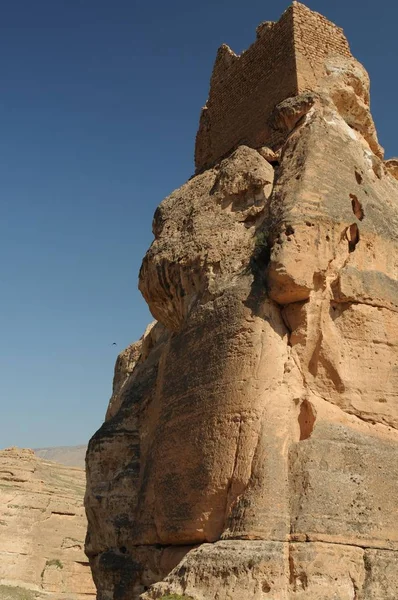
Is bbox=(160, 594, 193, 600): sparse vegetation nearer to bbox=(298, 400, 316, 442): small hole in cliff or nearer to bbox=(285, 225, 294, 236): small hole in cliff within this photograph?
bbox=(298, 400, 316, 442): small hole in cliff

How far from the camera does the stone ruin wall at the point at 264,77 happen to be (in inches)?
452

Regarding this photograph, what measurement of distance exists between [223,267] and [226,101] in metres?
4.89

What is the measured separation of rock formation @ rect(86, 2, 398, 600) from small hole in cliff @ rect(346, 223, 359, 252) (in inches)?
0.7

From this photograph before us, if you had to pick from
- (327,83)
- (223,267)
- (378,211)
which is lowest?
(223,267)

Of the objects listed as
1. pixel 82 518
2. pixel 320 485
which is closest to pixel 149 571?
pixel 320 485

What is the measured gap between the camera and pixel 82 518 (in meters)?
26.5

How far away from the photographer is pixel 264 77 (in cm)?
1218

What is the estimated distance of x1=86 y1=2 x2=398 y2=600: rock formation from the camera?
7184 mm

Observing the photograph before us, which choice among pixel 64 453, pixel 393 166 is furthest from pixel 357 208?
pixel 64 453

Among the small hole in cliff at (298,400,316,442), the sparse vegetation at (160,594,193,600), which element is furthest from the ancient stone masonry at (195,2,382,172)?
the sparse vegetation at (160,594,193,600)

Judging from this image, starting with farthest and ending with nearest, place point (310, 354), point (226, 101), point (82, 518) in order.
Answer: point (82, 518) < point (226, 101) < point (310, 354)

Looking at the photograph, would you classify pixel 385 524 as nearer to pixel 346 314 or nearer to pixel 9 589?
pixel 346 314

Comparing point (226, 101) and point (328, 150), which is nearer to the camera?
point (328, 150)

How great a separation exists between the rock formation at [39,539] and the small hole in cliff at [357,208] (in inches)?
713
